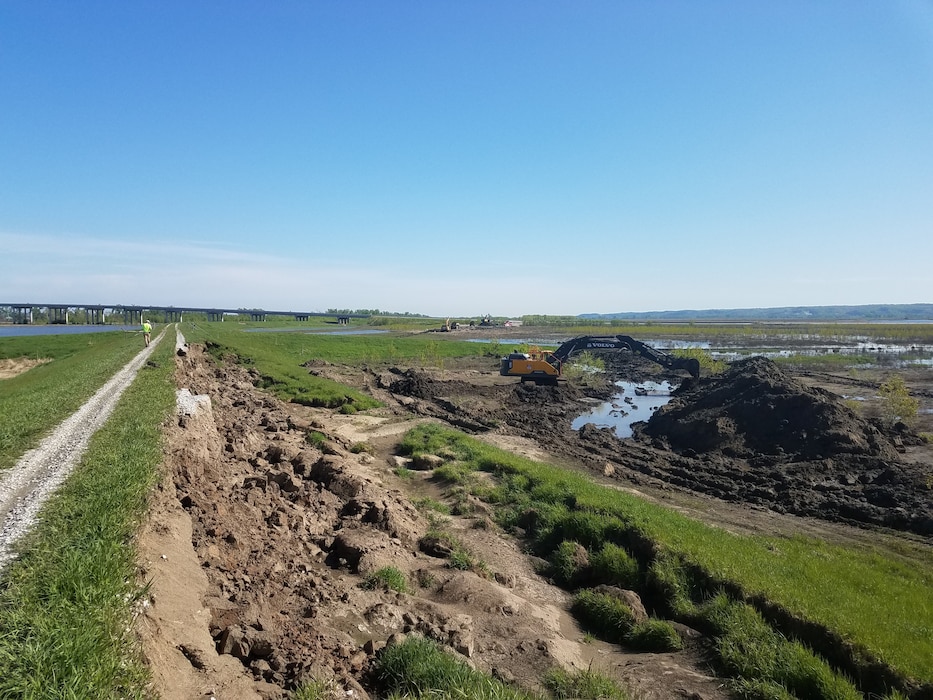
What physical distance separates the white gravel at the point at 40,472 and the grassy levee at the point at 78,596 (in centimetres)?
18

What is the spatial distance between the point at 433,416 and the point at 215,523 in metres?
20.1

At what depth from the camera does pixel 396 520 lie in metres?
12.2

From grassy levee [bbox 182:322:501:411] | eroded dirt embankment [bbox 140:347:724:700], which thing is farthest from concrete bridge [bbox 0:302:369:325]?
eroded dirt embankment [bbox 140:347:724:700]

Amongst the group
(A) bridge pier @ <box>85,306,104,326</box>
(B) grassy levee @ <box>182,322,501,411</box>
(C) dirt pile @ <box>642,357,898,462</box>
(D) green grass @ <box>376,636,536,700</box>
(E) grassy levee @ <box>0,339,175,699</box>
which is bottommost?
(C) dirt pile @ <box>642,357,898,462</box>

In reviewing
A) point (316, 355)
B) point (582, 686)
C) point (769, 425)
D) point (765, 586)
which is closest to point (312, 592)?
point (582, 686)

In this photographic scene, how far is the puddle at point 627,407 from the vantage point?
105 ft

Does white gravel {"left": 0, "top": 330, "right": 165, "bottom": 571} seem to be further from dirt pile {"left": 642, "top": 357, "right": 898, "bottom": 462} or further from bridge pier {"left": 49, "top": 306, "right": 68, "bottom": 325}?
bridge pier {"left": 49, "top": 306, "right": 68, "bottom": 325}

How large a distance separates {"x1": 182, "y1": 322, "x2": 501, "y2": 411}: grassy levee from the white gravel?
1451cm

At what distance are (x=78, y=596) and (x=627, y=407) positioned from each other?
117 feet

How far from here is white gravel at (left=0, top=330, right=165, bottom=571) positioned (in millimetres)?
6539

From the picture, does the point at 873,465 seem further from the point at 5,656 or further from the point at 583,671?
the point at 5,656

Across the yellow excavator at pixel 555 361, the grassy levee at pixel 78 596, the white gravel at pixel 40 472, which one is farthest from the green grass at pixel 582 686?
the yellow excavator at pixel 555 361

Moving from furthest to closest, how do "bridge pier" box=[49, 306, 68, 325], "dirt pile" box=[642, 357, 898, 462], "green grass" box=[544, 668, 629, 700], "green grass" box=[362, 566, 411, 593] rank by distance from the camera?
"bridge pier" box=[49, 306, 68, 325], "dirt pile" box=[642, 357, 898, 462], "green grass" box=[362, 566, 411, 593], "green grass" box=[544, 668, 629, 700]

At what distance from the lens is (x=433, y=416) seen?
28.7 m
